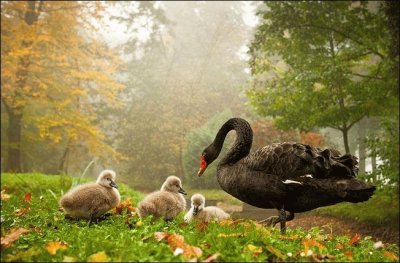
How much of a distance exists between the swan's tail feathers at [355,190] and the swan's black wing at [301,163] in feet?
0.44

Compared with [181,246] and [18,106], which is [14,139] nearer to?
[18,106]

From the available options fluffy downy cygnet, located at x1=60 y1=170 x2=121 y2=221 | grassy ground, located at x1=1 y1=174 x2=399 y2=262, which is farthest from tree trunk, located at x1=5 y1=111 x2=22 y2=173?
grassy ground, located at x1=1 y1=174 x2=399 y2=262

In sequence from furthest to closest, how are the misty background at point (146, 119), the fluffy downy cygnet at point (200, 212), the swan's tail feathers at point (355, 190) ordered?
the misty background at point (146, 119)
the fluffy downy cygnet at point (200, 212)
the swan's tail feathers at point (355, 190)

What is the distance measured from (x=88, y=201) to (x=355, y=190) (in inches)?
124

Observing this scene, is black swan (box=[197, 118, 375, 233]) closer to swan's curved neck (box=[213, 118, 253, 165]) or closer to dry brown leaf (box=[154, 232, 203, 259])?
swan's curved neck (box=[213, 118, 253, 165])

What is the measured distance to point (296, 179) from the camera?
13.5 feet

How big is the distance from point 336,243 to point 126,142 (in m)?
24.3

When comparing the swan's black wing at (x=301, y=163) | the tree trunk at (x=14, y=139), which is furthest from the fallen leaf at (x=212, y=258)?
the tree trunk at (x=14, y=139)

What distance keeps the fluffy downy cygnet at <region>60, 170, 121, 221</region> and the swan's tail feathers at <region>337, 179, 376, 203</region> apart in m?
2.95

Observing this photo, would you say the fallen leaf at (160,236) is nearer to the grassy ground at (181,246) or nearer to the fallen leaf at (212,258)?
the grassy ground at (181,246)

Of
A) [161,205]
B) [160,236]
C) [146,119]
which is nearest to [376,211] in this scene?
[161,205]

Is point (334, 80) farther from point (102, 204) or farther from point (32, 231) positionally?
point (32, 231)

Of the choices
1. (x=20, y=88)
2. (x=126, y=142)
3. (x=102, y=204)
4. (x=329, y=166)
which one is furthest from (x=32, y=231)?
(x=126, y=142)

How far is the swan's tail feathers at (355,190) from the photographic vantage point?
3.95 metres
